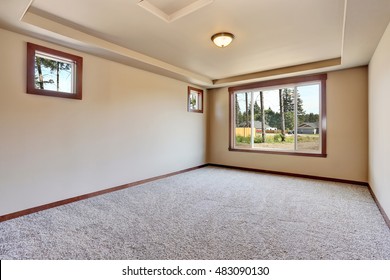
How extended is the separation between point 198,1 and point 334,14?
1.68m

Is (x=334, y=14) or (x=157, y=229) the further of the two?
(x=334, y=14)

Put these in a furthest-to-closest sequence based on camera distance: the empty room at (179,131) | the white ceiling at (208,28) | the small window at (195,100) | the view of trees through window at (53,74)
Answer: the small window at (195,100)
the view of trees through window at (53,74)
the white ceiling at (208,28)
the empty room at (179,131)

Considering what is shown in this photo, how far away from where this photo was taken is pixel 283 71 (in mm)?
4711

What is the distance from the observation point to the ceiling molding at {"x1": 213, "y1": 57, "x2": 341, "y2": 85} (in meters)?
4.12

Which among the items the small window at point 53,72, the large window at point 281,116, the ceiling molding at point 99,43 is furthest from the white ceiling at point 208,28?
the large window at point 281,116

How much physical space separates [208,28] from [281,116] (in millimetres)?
3279

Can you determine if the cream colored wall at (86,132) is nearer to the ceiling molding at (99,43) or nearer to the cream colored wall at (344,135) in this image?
the ceiling molding at (99,43)

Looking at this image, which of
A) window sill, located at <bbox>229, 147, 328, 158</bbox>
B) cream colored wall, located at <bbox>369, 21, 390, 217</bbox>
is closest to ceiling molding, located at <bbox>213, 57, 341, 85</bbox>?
cream colored wall, located at <bbox>369, 21, 390, 217</bbox>

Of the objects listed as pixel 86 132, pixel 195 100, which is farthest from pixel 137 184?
pixel 195 100

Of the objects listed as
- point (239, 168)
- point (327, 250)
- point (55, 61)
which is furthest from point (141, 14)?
point (239, 168)

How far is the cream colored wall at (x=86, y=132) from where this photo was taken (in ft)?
8.80

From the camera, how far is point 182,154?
5477mm

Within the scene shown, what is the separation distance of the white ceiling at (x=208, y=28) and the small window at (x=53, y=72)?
205 millimetres
